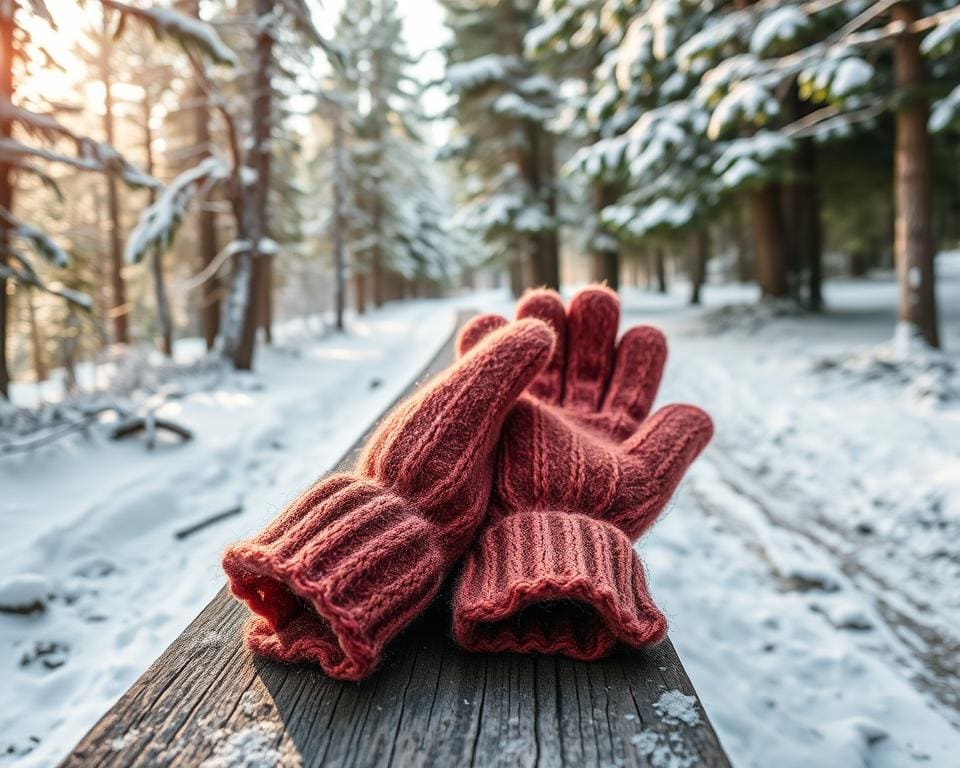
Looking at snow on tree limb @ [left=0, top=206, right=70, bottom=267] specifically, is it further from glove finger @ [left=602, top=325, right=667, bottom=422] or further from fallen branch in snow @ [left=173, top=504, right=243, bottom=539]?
glove finger @ [left=602, top=325, right=667, bottom=422]

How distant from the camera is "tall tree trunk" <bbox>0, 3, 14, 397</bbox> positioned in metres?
4.67

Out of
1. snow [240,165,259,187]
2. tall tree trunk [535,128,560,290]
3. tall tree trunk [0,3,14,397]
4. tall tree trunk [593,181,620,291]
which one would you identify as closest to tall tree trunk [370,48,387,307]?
tall tree trunk [535,128,560,290]

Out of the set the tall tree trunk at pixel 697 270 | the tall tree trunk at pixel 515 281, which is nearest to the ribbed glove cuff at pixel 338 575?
the tall tree trunk at pixel 697 270

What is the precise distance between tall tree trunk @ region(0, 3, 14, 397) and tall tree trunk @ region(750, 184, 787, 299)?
10131mm

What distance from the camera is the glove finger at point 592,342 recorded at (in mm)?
2598

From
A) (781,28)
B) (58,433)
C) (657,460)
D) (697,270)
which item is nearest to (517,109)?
(697,270)

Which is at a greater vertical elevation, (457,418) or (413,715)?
(457,418)

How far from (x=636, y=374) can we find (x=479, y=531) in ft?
3.98

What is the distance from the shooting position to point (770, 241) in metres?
10.5

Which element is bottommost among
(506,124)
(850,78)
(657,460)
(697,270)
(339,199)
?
(657,460)

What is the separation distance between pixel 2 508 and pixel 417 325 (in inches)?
560

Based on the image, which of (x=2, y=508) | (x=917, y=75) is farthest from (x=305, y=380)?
(x=917, y=75)

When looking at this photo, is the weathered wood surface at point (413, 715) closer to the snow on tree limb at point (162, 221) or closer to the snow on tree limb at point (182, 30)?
the snow on tree limb at point (182, 30)

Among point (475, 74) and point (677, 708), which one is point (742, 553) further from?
point (475, 74)
